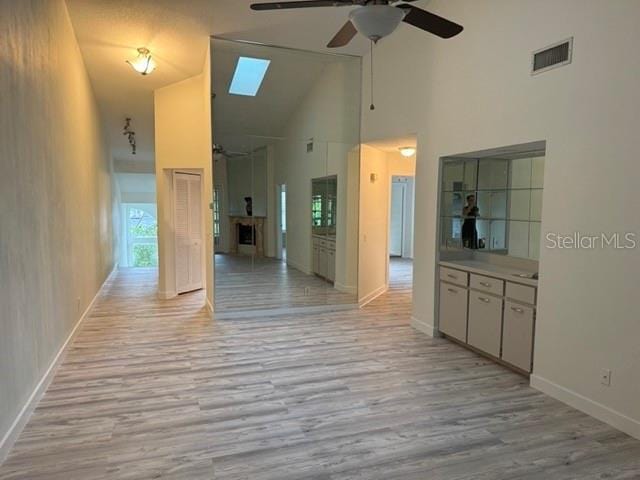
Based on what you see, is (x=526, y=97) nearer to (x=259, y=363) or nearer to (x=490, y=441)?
(x=490, y=441)

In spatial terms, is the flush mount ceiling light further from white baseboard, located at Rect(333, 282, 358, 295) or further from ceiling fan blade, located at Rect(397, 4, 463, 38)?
white baseboard, located at Rect(333, 282, 358, 295)

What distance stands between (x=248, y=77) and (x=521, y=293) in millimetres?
4984

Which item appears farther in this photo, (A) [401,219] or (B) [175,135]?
(A) [401,219]

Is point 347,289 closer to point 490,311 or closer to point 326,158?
point 326,158

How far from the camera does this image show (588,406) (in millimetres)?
3115

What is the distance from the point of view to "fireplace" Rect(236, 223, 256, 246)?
6059 millimetres

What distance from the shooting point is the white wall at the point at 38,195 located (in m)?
2.62

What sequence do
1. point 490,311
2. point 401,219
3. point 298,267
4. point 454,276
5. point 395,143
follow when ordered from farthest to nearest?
point 401,219
point 298,267
point 395,143
point 454,276
point 490,311

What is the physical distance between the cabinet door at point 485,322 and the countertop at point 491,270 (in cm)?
23

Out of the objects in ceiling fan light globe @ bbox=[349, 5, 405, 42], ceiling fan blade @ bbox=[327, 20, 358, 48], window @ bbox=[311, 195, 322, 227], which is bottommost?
window @ bbox=[311, 195, 322, 227]

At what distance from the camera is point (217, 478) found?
92.1 inches

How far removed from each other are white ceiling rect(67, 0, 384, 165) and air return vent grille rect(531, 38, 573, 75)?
2381 millimetres

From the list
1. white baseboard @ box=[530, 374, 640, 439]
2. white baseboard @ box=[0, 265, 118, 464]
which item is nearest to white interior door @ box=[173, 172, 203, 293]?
white baseboard @ box=[0, 265, 118, 464]

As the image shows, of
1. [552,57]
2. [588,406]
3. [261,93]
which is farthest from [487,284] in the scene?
[261,93]
